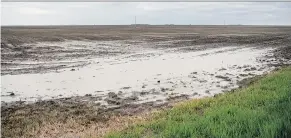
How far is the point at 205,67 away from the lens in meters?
20.9

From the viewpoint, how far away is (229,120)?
25.0 ft

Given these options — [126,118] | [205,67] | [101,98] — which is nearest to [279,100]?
[126,118]

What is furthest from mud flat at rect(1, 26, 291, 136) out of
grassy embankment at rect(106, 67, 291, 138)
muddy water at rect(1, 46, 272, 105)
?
grassy embankment at rect(106, 67, 291, 138)

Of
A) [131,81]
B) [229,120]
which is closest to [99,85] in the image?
[131,81]

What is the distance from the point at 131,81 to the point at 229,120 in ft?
28.0

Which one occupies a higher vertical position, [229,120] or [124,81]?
[229,120]

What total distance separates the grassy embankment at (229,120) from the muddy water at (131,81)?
2.86 metres

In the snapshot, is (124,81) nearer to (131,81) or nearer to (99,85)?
(131,81)

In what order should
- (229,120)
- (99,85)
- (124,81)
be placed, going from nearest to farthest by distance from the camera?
(229,120) → (99,85) → (124,81)

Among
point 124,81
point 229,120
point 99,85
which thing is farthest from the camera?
point 124,81

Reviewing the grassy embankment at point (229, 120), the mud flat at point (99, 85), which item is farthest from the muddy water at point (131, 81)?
the grassy embankment at point (229, 120)

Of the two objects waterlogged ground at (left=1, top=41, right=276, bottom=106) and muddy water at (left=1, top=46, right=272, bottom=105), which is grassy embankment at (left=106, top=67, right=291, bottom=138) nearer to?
waterlogged ground at (left=1, top=41, right=276, bottom=106)

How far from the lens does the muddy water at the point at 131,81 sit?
13.2 meters

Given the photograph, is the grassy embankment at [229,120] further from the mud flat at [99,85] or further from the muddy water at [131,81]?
the muddy water at [131,81]
